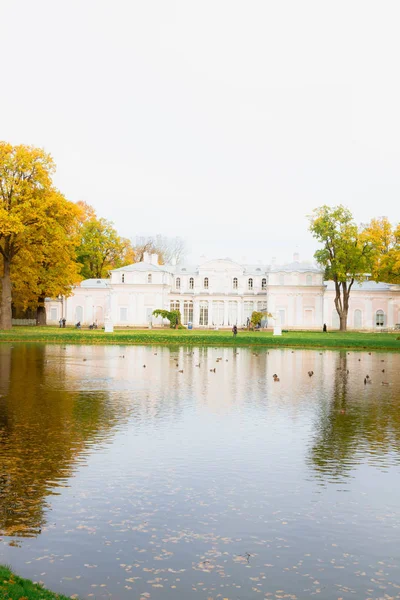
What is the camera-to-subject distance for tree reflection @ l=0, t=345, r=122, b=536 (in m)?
8.76

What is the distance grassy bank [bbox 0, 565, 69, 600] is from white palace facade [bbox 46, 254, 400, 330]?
7647cm

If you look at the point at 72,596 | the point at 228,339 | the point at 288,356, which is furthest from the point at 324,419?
the point at 228,339

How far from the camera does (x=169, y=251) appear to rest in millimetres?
114312

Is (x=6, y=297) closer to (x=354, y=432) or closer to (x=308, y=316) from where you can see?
(x=354, y=432)

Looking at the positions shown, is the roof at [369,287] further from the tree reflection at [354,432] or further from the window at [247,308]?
the tree reflection at [354,432]

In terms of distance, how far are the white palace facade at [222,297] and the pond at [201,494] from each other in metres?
65.5

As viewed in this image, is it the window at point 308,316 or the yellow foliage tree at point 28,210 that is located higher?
the yellow foliage tree at point 28,210


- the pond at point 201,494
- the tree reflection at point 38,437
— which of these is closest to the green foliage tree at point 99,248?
the tree reflection at point 38,437

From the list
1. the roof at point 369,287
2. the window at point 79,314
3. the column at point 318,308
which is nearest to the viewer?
the roof at point 369,287

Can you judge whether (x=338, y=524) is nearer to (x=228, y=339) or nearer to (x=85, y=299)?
(x=228, y=339)

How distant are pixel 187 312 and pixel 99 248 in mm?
14003

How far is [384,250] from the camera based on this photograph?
82500 mm

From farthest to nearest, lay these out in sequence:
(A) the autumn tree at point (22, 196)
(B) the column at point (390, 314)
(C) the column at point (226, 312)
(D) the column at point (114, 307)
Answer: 1. (C) the column at point (226, 312)
2. (D) the column at point (114, 307)
3. (B) the column at point (390, 314)
4. (A) the autumn tree at point (22, 196)

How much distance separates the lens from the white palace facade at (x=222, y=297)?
84.3m
